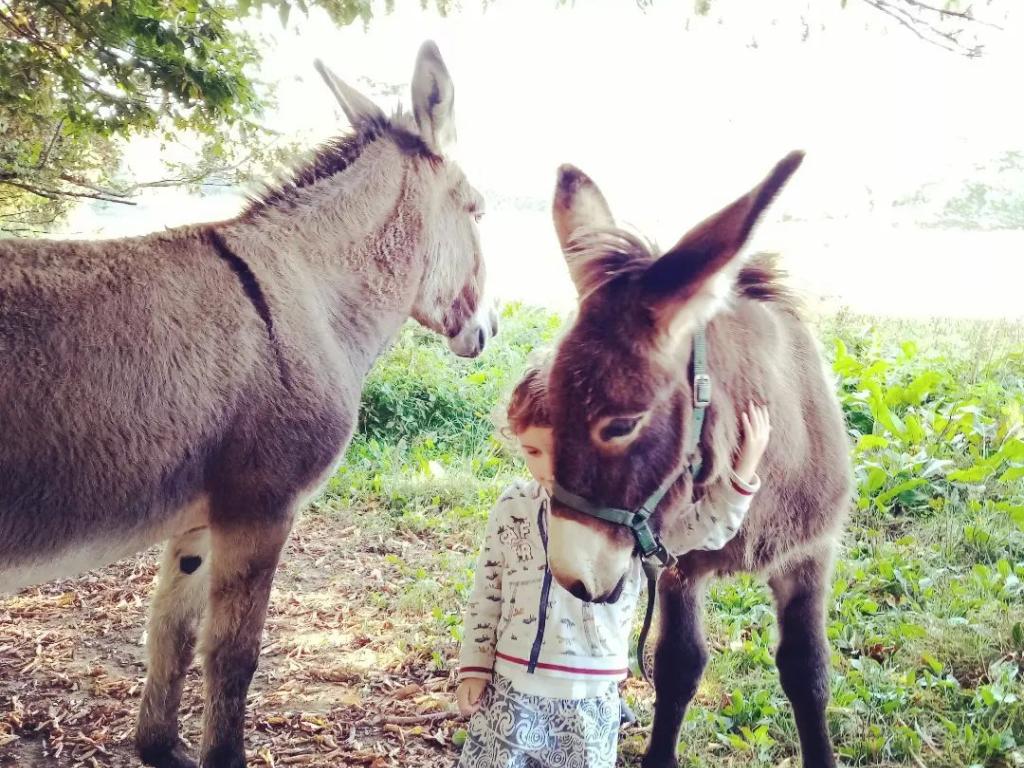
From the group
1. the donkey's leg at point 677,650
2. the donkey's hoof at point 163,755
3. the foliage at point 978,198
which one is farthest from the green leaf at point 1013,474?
the foliage at point 978,198

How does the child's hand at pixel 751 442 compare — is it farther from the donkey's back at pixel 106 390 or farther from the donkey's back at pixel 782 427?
the donkey's back at pixel 106 390

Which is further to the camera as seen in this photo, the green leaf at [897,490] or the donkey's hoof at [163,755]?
the green leaf at [897,490]

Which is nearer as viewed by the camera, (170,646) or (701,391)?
(701,391)

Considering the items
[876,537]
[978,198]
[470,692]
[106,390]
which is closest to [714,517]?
[470,692]

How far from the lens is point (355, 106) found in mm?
2703

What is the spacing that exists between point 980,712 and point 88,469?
2909 millimetres

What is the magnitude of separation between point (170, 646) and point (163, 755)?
411 millimetres

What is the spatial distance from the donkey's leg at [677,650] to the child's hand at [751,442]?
0.66 meters

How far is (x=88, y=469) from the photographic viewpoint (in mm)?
1829

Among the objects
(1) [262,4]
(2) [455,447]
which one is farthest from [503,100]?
(1) [262,4]

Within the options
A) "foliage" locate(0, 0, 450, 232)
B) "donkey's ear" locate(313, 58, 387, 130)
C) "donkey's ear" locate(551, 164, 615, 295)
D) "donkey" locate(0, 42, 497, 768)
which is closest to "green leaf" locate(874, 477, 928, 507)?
"donkey" locate(0, 42, 497, 768)

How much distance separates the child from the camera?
164cm

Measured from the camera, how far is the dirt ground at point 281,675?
266 centimetres

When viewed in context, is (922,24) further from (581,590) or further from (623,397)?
(581,590)
